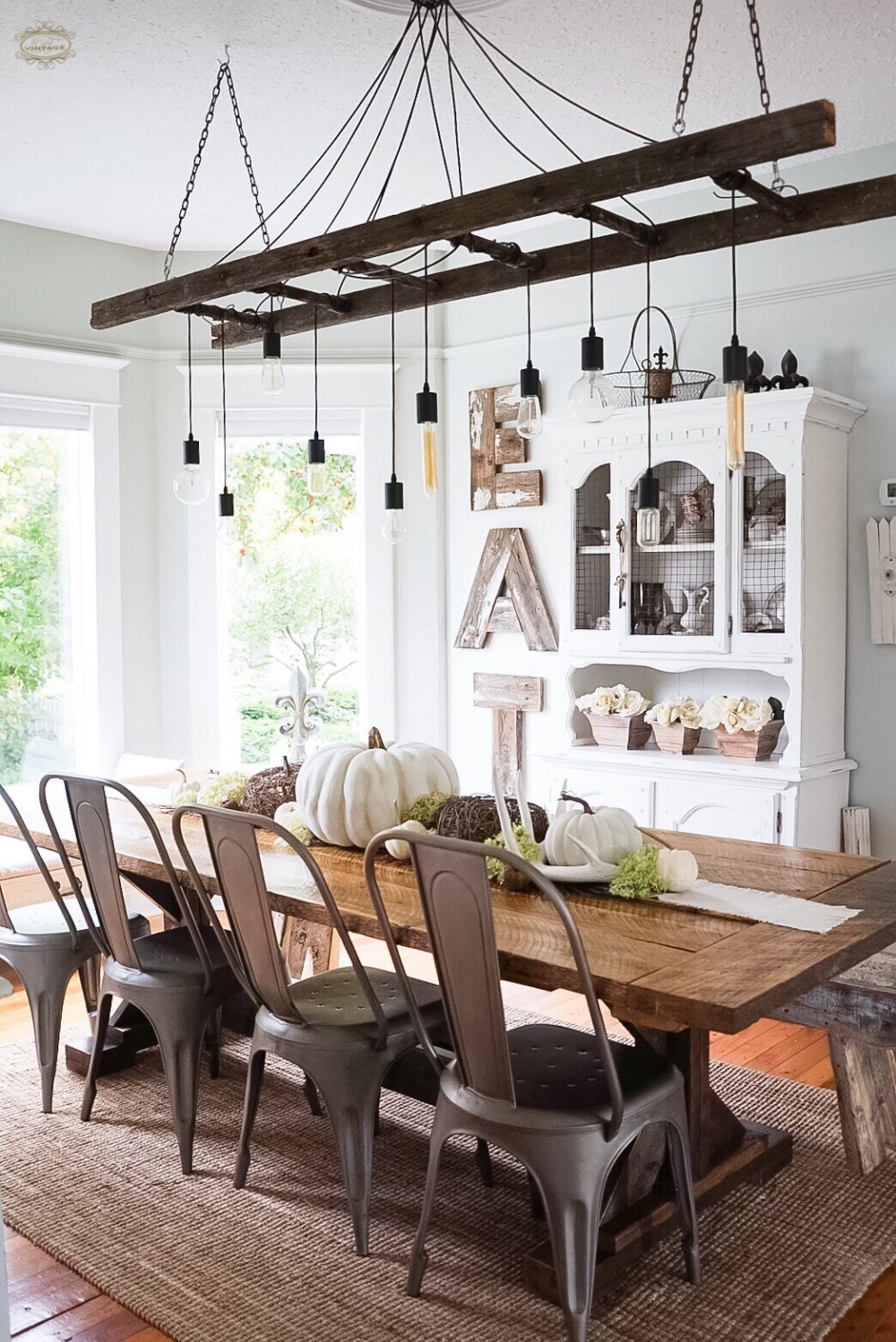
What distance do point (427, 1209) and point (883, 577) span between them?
2.65 meters

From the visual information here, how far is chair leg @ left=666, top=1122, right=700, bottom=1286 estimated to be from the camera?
2205mm

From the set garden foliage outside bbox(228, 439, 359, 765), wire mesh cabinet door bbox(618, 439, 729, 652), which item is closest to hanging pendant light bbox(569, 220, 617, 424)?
wire mesh cabinet door bbox(618, 439, 729, 652)

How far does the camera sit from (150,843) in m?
3.06

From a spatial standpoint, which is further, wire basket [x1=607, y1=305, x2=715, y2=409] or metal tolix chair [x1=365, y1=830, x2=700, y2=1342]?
wire basket [x1=607, y1=305, x2=715, y2=409]

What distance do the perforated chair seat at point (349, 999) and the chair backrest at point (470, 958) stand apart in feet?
1.16

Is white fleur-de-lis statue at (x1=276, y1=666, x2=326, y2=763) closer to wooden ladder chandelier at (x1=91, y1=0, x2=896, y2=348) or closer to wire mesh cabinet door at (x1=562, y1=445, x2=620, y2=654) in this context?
wooden ladder chandelier at (x1=91, y1=0, x2=896, y2=348)

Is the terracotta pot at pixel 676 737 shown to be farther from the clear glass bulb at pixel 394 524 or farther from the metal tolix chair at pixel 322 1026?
the metal tolix chair at pixel 322 1026

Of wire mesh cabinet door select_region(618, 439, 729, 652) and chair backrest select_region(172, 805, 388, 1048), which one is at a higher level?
wire mesh cabinet door select_region(618, 439, 729, 652)

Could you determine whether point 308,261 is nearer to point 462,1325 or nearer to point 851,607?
point 462,1325

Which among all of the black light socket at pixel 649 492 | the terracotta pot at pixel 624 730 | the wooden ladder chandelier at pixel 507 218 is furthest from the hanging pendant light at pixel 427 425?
the terracotta pot at pixel 624 730

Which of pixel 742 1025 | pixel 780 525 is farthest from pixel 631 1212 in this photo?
pixel 780 525

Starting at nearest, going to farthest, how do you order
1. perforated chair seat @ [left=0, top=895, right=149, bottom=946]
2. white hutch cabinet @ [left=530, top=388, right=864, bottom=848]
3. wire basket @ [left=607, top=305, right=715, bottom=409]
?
1. perforated chair seat @ [left=0, top=895, right=149, bottom=946]
2. white hutch cabinet @ [left=530, top=388, right=864, bottom=848]
3. wire basket @ [left=607, top=305, right=715, bottom=409]

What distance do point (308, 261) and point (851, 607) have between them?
236 centimetres

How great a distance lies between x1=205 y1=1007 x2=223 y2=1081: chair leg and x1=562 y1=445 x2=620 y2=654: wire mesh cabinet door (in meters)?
1.86
